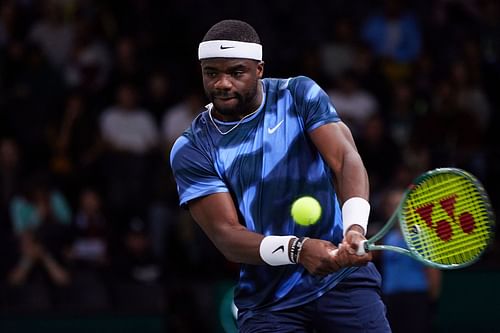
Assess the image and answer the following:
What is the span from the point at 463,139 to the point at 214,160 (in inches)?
302

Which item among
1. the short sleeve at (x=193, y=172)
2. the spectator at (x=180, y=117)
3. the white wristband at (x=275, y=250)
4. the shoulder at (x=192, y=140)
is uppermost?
the spectator at (x=180, y=117)

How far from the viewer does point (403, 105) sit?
13.3m

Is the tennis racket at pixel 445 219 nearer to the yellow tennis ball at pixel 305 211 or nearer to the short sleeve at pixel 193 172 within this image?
the yellow tennis ball at pixel 305 211

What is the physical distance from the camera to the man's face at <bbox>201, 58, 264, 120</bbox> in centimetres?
557

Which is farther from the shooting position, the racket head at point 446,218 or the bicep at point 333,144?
the bicep at point 333,144

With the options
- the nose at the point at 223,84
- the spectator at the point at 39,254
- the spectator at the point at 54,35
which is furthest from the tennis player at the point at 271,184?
the spectator at the point at 54,35

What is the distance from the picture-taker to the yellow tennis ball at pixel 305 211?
17.7ft

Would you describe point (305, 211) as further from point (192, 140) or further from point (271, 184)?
point (192, 140)

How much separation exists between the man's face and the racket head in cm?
97

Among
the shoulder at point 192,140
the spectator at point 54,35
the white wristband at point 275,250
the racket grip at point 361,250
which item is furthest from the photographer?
the spectator at point 54,35

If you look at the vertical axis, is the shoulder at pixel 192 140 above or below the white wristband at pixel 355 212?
above

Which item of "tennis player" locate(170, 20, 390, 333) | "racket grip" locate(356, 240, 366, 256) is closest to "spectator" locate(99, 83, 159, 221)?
"tennis player" locate(170, 20, 390, 333)

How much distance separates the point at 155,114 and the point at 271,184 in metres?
7.97

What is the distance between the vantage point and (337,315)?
5.57 meters
